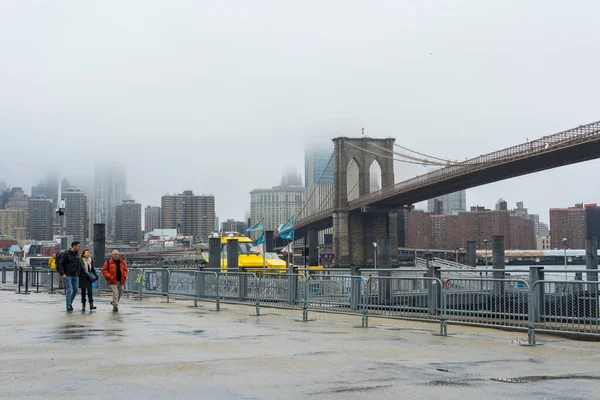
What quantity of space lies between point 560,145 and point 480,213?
93166 mm

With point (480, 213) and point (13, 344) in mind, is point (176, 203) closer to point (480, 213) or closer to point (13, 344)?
point (480, 213)

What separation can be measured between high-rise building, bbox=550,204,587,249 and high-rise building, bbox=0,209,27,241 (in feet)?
318

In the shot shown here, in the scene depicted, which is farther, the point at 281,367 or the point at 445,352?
the point at 445,352

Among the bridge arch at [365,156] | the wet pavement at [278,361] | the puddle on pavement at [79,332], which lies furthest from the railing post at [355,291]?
the bridge arch at [365,156]

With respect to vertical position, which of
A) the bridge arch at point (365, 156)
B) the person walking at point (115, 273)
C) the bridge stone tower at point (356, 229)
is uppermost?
the bridge arch at point (365, 156)

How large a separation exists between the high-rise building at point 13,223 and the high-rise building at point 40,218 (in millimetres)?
2044

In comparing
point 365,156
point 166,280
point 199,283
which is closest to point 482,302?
point 199,283

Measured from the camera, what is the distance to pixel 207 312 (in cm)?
1752

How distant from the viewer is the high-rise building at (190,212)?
174625 mm

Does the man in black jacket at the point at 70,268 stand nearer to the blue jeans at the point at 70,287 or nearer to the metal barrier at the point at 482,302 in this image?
the blue jeans at the point at 70,287

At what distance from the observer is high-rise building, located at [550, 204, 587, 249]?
13343cm

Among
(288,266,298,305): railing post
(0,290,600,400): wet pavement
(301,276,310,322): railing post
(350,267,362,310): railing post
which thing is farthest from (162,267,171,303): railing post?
(350,267,362,310): railing post

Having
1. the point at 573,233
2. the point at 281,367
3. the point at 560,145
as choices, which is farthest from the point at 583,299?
the point at 573,233

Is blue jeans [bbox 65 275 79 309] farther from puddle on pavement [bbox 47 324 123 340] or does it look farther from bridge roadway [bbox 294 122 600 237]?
bridge roadway [bbox 294 122 600 237]
